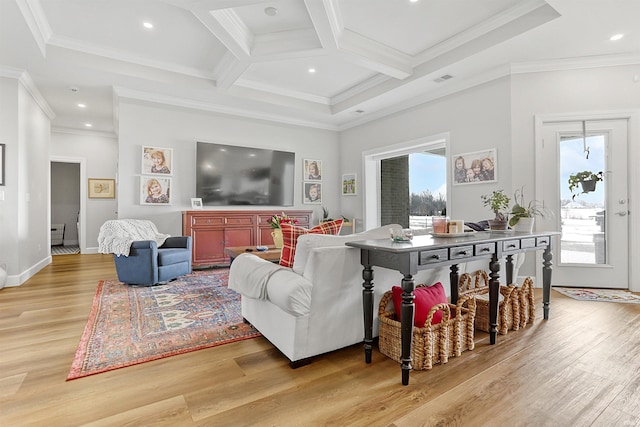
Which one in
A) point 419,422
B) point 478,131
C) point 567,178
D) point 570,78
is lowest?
point 419,422

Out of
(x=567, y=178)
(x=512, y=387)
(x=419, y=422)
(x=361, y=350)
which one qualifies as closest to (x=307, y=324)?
(x=361, y=350)

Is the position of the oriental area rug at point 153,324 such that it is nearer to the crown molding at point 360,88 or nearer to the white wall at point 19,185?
the white wall at point 19,185

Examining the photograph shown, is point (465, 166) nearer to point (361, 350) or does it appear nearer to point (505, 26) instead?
point (505, 26)

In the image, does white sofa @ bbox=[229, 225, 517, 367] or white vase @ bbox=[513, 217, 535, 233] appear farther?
white vase @ bbox=[513, 217, 535, 233]

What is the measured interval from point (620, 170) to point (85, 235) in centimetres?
922

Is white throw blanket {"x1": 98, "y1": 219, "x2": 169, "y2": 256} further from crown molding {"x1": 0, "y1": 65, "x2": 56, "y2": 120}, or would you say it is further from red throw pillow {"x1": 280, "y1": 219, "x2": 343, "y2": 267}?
red throw pillow {"x1": 280, "y1": 219, "x2": 343, "y2": 267}

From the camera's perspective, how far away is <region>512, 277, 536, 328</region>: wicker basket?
2592 mm

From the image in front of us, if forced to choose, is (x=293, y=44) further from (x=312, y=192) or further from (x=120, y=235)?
(x=312, y=192)

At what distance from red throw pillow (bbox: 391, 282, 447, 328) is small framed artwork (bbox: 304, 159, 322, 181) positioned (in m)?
4.64

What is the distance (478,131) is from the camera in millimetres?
4371

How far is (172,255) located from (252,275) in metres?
2.41

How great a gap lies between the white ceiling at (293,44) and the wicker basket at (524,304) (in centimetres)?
253

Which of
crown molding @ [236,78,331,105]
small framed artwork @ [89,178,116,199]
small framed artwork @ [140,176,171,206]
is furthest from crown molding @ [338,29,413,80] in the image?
small framed artwork @ [89,178,116,199]

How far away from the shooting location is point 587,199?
392 centimetres
